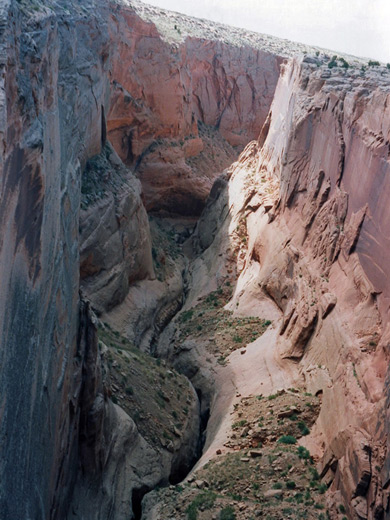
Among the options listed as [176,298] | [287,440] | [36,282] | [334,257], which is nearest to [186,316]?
[176,298]

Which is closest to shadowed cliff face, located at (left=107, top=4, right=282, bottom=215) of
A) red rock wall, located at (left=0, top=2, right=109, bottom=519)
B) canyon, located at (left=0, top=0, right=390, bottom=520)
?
canyon, located at (left=0, top=0, right=390, bottom=520)

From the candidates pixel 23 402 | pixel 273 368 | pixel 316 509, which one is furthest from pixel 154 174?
pixel 23 402

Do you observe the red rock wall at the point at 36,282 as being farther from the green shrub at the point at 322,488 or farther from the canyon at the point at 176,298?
the green shrub at the point at 322,488

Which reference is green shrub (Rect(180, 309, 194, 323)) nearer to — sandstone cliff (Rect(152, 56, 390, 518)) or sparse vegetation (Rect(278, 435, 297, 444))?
sandstone cliff (Rect(152, 56, 390, 518))

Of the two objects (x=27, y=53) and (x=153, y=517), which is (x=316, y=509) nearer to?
(x=153, y=517)

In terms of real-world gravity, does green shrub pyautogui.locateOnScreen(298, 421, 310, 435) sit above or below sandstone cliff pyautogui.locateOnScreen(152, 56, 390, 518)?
below

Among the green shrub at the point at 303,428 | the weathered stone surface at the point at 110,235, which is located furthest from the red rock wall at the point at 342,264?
the weathered stone surface at the point at 110,235

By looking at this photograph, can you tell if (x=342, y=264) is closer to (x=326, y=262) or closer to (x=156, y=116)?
(x=326, y=262)

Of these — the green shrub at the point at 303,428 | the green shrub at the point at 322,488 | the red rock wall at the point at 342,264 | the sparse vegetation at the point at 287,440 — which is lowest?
the green shrub at the point at 322,488

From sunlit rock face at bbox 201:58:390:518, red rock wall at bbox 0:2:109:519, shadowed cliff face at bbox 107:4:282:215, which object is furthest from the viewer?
shadowed cliff face at bbox 107:4:282:215
